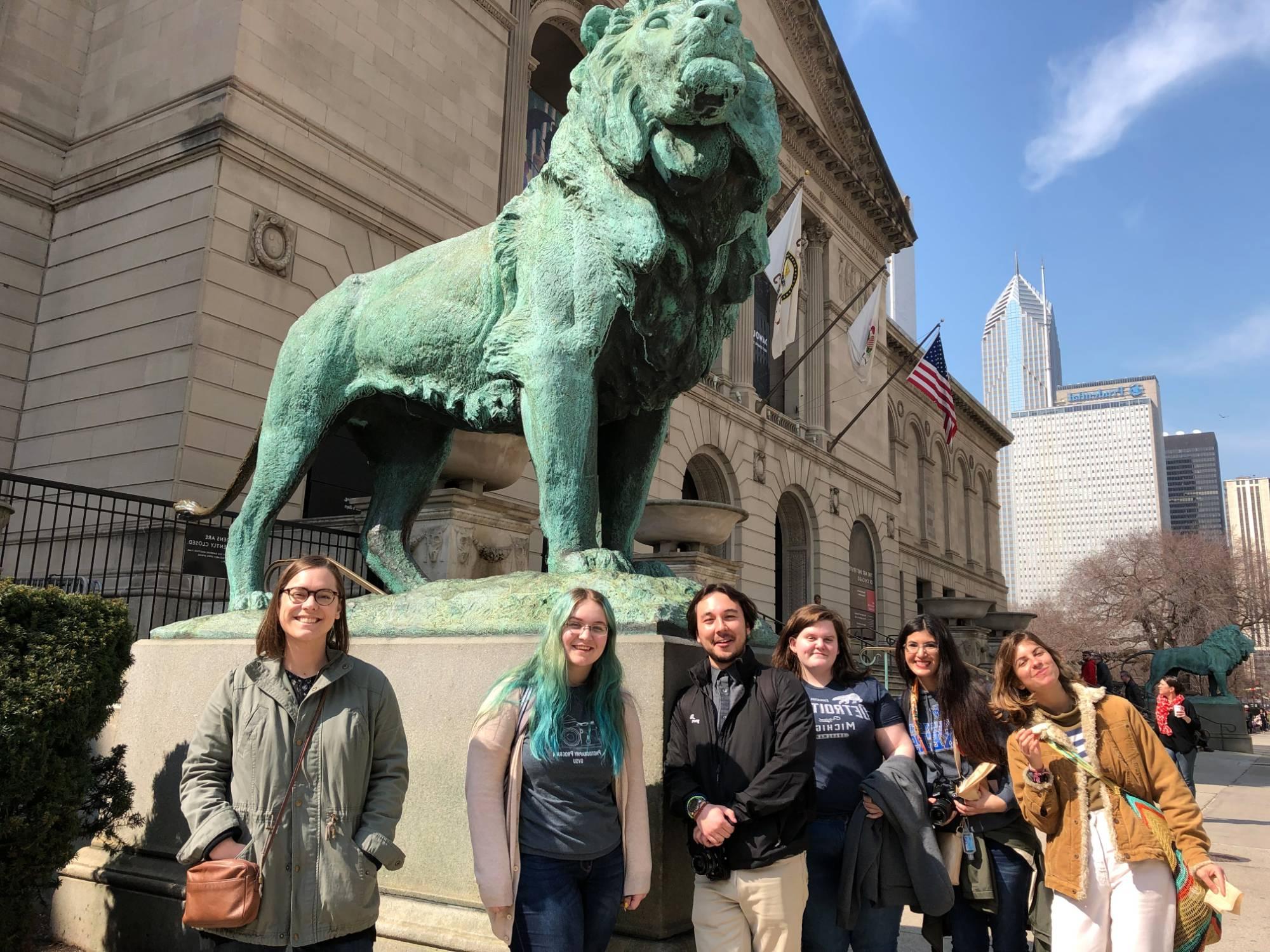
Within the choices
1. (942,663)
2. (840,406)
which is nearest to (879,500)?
(840,406)

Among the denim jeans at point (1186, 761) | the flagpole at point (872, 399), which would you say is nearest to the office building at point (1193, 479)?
the flagpole at point (872, 399)

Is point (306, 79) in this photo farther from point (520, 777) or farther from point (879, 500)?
point (879, 500)

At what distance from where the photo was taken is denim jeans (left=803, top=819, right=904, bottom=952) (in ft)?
10.6

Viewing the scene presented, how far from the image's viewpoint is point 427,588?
4.08 m

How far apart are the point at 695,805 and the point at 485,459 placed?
7.54 m

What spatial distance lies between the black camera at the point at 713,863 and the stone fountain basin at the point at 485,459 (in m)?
7.09

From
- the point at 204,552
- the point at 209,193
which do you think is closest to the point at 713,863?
the point at 204,552

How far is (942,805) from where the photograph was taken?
135 inches

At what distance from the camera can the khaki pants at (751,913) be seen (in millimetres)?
2859

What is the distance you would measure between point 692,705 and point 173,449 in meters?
10.2

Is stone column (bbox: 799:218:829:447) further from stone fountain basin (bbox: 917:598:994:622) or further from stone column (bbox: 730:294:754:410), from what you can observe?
stone fountain basin (bbox: 917:598:994:622)

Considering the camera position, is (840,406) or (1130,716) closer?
(1130,716)

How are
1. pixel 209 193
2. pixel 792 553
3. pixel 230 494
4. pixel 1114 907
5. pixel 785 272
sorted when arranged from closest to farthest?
1. pixel 1114 907
2. pixel 230 494
3. pixel 209 193
4. pixel 785 272
5. pixel 792 553

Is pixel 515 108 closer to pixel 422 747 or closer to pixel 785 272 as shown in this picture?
pixel 785 272
